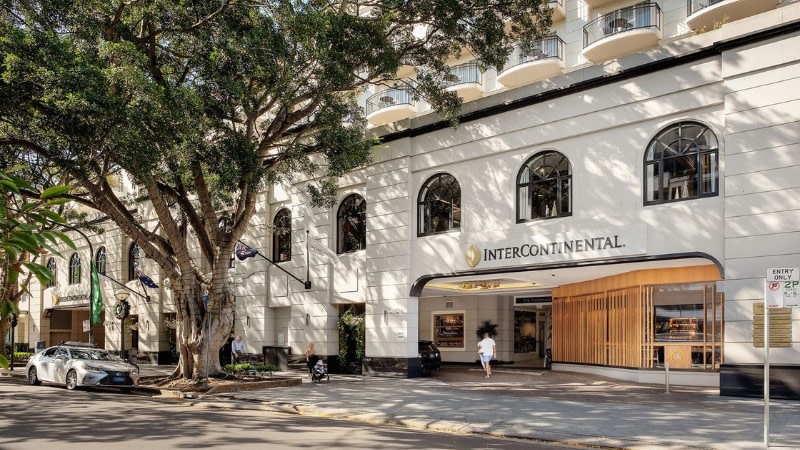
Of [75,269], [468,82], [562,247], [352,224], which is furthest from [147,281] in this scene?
[562,247]

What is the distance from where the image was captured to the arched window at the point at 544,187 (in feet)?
67.5

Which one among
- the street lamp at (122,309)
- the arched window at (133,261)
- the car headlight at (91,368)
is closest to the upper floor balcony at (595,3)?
the car headlight at (91,368)

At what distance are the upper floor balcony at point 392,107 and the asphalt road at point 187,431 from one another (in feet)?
61.6

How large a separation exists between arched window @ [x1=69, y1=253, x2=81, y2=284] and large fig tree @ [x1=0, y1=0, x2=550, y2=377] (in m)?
23.8

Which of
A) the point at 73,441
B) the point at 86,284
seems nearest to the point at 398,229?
the point at 73,441

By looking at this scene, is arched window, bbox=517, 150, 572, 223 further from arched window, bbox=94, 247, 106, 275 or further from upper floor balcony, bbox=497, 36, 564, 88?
arched window, bbox=94, 247, 106, 275

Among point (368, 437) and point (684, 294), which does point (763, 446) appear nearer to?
point (368, 437)

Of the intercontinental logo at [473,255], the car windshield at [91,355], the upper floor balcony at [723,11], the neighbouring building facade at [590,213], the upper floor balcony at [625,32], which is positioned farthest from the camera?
the upper floor balcony at [625,32]

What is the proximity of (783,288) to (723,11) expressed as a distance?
16048 millimetres

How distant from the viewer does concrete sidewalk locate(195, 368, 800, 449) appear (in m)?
12.0

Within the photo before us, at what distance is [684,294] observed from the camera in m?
20.2

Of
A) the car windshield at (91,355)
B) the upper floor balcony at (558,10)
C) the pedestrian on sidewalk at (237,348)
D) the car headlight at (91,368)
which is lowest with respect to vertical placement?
the pedestrian on sidewalk at (237,348)

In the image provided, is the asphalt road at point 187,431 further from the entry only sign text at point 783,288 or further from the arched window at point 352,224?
the arched window at point 352,224

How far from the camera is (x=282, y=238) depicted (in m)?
29.6
